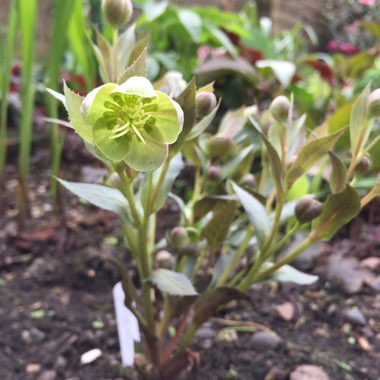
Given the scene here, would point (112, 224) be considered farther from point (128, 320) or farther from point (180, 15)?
point (180, 15)

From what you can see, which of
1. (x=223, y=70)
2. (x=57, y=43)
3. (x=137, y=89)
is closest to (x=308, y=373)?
(x=137, y=89)

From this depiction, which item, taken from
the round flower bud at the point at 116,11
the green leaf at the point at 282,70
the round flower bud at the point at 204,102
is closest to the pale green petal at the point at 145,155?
the round flower bud at the point at 204,102

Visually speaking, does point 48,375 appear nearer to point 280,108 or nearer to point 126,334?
point 126,334

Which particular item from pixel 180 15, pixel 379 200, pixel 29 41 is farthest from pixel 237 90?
pixel 29 41

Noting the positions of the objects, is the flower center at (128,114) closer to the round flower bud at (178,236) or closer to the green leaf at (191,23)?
the round flower bud at (178,236)

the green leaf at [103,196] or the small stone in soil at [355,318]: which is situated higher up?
the green leaf at [103,196]
